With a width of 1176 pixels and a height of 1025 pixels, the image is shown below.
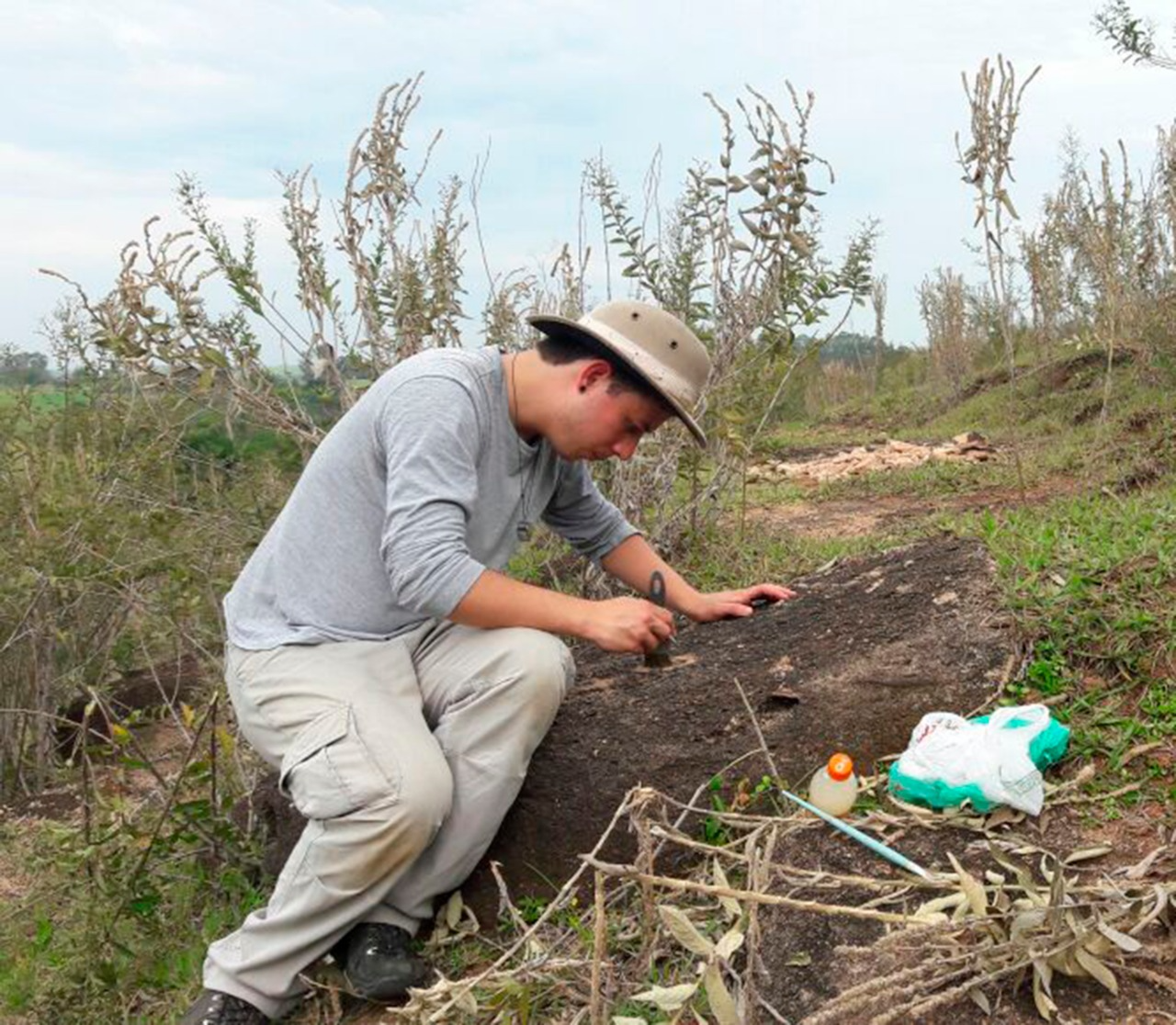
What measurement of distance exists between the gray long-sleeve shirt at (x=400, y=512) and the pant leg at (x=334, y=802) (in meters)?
0.12

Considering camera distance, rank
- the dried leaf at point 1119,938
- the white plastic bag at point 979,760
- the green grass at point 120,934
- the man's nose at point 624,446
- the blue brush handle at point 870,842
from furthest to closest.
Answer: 1. the green grass at point 120,934
2. the man's nose at point 624,446
3. the white plastic bag at point 979,760
4. the blue brush handle at point 870,842
5. the dried leaf at point 1119,938

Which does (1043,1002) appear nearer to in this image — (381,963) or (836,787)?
(836,787)

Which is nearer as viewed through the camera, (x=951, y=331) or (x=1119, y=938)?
(x=1119, y=938)

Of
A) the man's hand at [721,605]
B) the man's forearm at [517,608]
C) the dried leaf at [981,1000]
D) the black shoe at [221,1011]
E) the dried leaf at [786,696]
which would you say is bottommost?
the black shoe at [221,1011]

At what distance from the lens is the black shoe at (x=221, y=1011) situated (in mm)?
2254

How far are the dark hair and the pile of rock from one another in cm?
579

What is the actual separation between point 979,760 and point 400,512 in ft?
3.81

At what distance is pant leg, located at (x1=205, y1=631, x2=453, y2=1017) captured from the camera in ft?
7.22

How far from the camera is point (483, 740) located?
7.83 feet

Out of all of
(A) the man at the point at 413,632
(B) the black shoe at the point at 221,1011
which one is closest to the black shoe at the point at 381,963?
(A) the man at the point at 413,632

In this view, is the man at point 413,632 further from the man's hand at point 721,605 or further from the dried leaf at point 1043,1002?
the dried leaf at point 1043,1002

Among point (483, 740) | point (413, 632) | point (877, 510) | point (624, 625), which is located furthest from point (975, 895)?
point (877, 510)

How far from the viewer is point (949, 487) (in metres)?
7.09

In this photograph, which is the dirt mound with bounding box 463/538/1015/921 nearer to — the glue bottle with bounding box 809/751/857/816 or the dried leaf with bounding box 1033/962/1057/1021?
the glue bottle with bounding box 809/751/857/816
